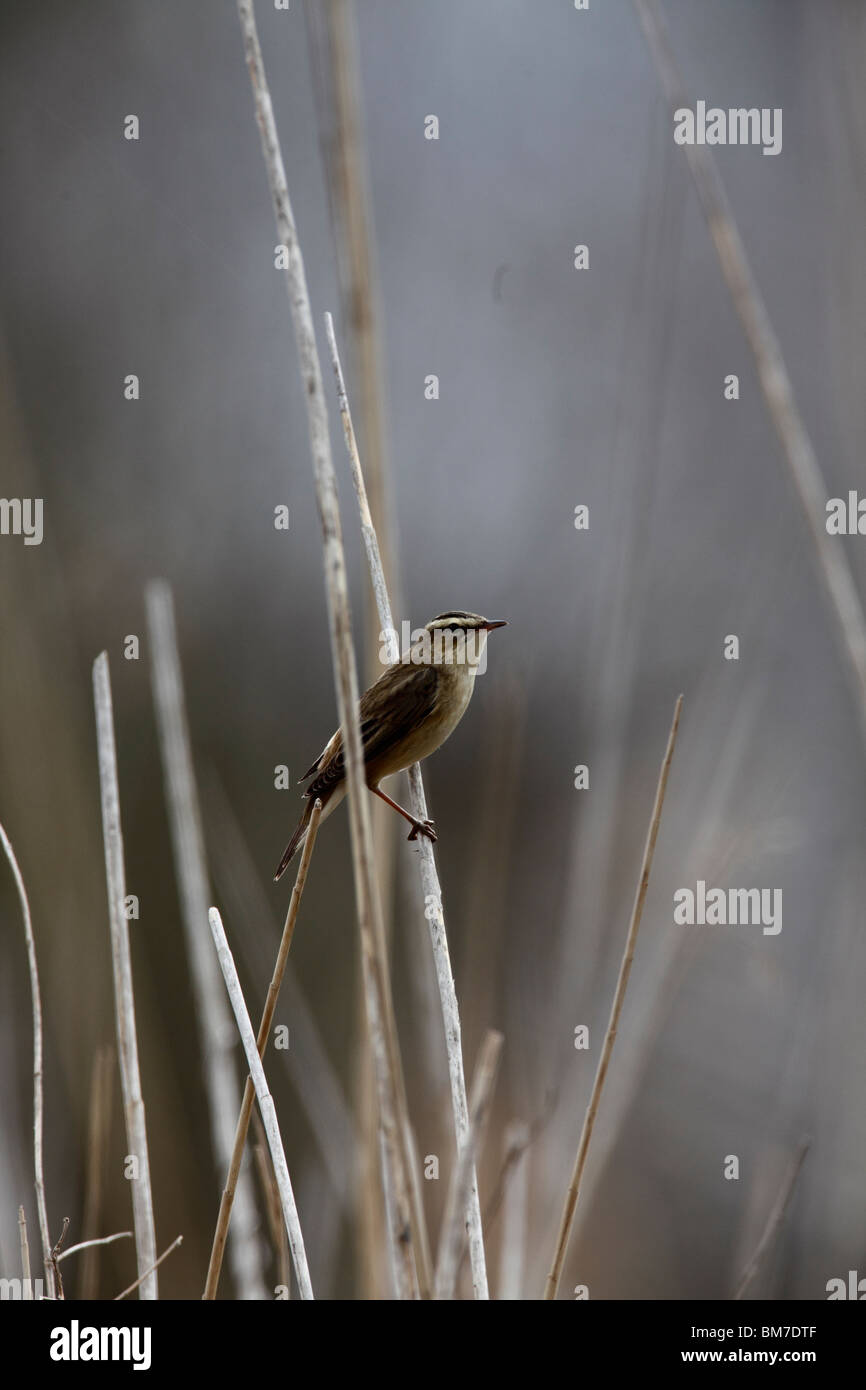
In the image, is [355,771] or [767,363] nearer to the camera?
[355,771]

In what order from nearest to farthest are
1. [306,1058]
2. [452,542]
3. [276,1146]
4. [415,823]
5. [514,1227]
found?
[276,1146], [514,1227], [415,823], [306,1058], [452,542]

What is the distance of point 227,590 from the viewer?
5.16m

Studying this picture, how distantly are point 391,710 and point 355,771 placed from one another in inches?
39.8

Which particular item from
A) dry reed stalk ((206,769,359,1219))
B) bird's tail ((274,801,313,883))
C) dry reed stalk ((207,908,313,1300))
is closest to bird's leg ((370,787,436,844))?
bird's tail ((274,801,313,883))

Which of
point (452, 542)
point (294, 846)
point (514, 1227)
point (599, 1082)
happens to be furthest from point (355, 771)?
point (452, 542)

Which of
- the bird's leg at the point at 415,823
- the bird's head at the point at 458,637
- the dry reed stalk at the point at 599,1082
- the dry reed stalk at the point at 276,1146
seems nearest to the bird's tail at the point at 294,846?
the bird's leg at the point at 415,823

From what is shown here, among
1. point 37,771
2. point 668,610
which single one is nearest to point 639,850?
point 668,610

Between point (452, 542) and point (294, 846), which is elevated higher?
point (452, 542)

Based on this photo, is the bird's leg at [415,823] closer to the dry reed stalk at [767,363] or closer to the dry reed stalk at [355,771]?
the dry reed stalk at [355,771]

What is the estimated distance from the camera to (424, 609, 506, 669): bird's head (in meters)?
2.27

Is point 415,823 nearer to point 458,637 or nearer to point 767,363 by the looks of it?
point 458,637

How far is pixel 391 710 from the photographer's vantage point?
2086mm
